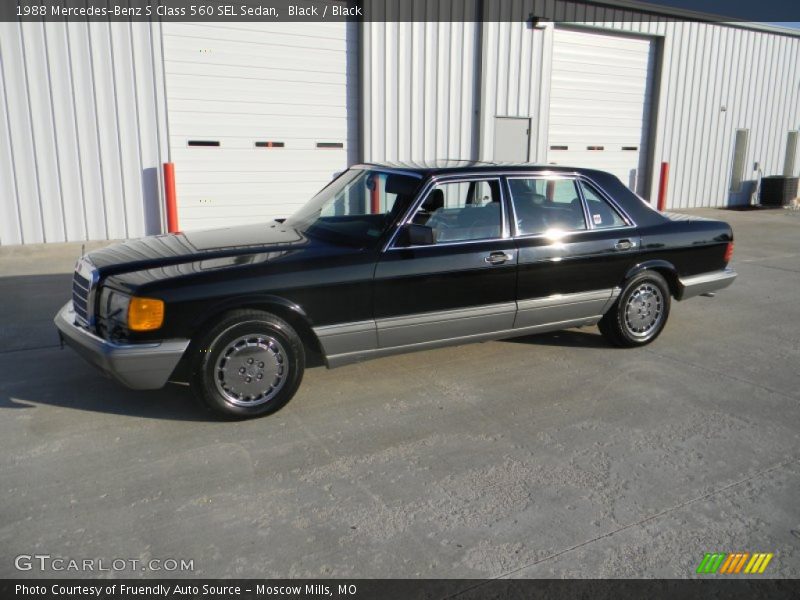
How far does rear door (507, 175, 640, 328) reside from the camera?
5121 mm

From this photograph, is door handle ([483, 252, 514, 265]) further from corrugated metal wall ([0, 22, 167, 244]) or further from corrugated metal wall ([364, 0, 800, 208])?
corrugated metal wall ([364, 0, 800, 208])

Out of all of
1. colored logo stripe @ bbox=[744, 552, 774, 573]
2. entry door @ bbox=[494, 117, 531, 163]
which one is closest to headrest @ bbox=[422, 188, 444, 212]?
colored logo stripe @ bbox=[744, 552, 774, 573]

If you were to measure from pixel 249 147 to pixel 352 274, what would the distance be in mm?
7343

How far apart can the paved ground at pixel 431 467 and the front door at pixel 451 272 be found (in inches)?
18.0

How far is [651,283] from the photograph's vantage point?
5.77 m

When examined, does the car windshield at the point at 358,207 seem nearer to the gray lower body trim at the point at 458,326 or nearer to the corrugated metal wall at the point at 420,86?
the gray lower body trim at the point at 458,326

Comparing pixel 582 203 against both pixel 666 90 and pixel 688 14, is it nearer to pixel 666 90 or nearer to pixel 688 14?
pixel 666 90

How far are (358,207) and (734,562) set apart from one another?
3.49 meters

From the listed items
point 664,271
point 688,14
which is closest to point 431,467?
point 664,271

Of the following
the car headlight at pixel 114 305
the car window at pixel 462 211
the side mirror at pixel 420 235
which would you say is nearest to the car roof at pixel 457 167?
the car window at pixel 462 211

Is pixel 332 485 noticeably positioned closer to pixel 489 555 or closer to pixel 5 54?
pixel 489 555

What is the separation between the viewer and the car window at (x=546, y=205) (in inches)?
202

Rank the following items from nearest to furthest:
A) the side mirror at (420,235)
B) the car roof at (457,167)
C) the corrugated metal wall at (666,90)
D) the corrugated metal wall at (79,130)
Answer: the side mirror at (420,235), the car roof at (457,167), the corrugated metal wall at (79,130), the corrugated metal wall at (666,90)

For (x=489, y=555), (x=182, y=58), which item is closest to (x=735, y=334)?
(x=489, y=555)
